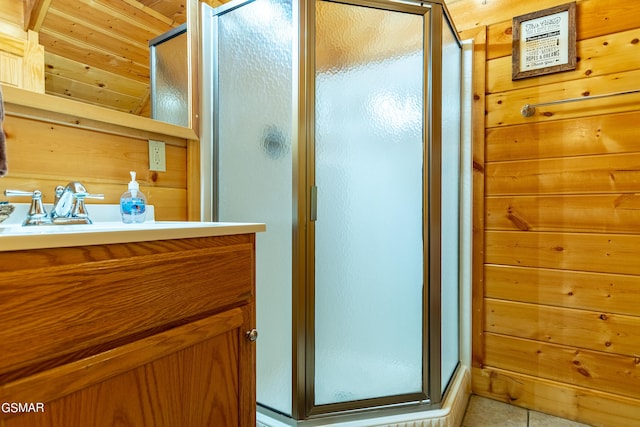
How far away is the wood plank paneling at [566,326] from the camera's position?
138 cm

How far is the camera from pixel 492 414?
4.93 feet

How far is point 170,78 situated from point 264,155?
462 millimetres

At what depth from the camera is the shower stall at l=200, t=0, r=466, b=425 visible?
1.19 meters

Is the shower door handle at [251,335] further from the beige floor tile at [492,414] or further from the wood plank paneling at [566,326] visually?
the wood plank paneling at [566,326]

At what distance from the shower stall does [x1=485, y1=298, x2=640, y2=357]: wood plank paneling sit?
45 cm

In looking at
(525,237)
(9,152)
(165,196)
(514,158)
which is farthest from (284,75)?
(525,237)

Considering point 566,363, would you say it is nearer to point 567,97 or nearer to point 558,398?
point 558,398

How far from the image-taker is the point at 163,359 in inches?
25.7

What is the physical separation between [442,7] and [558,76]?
620 mm

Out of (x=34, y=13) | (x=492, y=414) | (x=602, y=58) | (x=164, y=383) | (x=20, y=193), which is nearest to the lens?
(x=164, y=383)

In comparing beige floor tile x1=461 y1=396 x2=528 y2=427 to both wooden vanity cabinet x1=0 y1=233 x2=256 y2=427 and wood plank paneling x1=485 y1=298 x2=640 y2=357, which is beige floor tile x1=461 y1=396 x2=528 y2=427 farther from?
wooden vanity cabinet x1=0 y1=233 x2=256 y2=427

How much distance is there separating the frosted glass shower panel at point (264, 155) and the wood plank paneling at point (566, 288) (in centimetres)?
104

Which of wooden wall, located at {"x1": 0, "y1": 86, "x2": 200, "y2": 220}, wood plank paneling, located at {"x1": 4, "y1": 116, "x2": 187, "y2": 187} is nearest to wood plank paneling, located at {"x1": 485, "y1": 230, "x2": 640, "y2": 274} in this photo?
wooden wall, located at {"x1": 0, "y1": 86, "x2": 200, "y2": 220}

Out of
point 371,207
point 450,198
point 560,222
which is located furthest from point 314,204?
point 560,222
